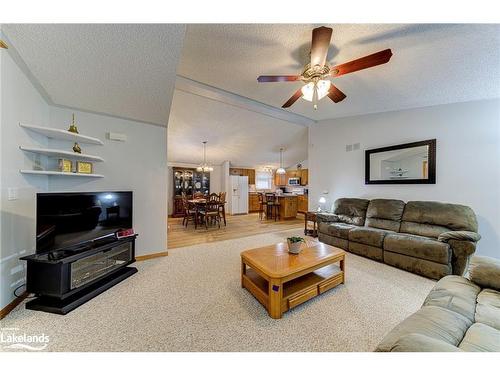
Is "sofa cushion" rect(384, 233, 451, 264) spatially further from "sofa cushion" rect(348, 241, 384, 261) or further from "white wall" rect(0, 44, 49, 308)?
"white wall" rect(0, 44, 49, 308)

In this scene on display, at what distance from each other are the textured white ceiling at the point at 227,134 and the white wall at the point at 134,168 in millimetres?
1037

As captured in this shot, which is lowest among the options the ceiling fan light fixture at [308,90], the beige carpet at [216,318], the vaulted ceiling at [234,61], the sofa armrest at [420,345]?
the beige carpet at [216,318]

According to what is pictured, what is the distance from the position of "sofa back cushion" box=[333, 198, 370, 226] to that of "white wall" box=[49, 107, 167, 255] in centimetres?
346

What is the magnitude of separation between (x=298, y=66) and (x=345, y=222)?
291cm

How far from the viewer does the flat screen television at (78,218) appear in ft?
5.60

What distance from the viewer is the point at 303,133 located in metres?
5.24

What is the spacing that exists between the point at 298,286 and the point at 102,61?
9.94ft

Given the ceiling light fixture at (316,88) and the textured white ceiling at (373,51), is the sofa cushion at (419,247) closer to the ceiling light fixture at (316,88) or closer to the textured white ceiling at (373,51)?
the textured white ceiling at (373,51)

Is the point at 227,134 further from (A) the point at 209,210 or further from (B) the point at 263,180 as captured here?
(B) the point at 263,180

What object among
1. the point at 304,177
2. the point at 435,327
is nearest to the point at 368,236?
the point at 435,327

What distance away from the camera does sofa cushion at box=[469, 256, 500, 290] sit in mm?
1236

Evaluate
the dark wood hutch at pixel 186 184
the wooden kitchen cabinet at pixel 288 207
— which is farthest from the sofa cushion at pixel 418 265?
the dark wood hutch at pixel 186 184

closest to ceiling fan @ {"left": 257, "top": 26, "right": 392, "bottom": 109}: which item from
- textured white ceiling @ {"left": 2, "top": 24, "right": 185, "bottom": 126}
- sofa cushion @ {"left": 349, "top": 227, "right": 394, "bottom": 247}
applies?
textured white ceiling @ {"left": 2, "top": 24, "right": 185, "bottom": 126}
